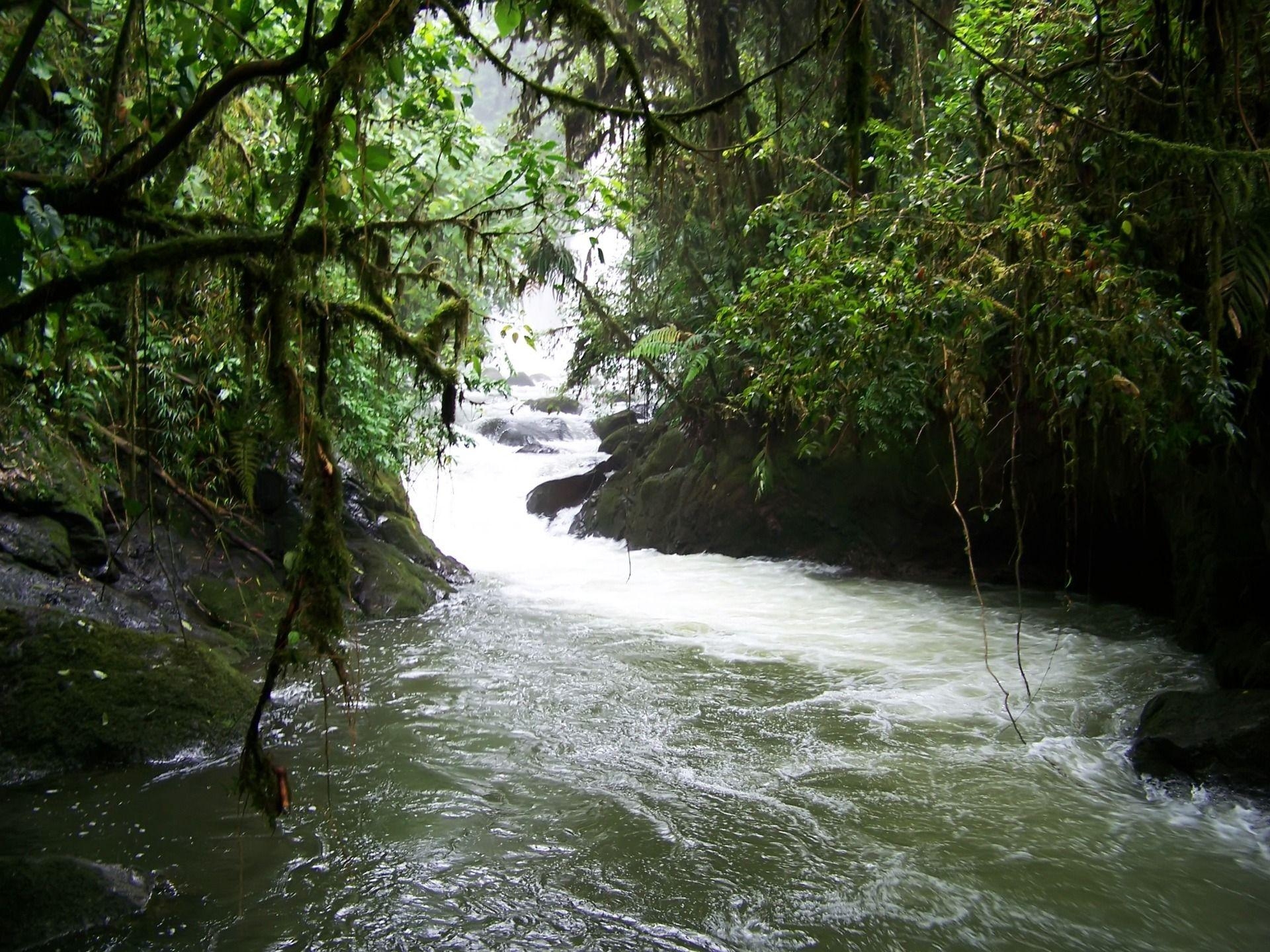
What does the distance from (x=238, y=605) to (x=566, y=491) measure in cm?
831

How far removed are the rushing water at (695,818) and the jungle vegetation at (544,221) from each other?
3.89ft

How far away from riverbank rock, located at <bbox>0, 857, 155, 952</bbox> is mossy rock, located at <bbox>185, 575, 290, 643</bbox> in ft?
11.7

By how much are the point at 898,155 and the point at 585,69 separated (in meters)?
6.72

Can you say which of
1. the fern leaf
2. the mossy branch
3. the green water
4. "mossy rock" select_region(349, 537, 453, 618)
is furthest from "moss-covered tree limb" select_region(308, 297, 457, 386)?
"mossy rock" select_region(349, 537, 453, 618)

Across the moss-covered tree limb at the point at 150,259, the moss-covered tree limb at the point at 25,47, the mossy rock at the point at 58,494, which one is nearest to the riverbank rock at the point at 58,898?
the moss-covered tree limb at the point at 150,259

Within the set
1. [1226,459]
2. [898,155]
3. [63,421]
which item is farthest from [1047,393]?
[63,421]

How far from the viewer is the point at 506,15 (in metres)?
2.75

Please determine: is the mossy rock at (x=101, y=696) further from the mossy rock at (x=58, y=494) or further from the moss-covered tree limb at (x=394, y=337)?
the moss-covered tree limb at (x=394, y=337)

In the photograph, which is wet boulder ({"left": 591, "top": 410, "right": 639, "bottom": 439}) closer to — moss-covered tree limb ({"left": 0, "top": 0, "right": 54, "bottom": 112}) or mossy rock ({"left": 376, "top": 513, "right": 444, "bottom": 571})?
mossy rock ({"left": 376, "top": 513, "right": 444, "bottom": 571})

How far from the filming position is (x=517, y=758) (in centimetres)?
476

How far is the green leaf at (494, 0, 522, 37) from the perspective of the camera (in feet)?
8.98

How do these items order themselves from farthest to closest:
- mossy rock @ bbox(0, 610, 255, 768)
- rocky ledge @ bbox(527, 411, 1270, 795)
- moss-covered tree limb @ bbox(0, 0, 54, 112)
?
1. rocky ledge @ bbox(527, 411, 1270, 795)
2. mossy rock @ bbox(0, 610, 255, 768)
3. moss-covered tree limb @ bbox(0, 0, 54, 112)

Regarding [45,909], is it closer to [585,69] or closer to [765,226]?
[765,226]

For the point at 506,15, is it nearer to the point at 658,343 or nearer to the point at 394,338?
the point at 394,338
